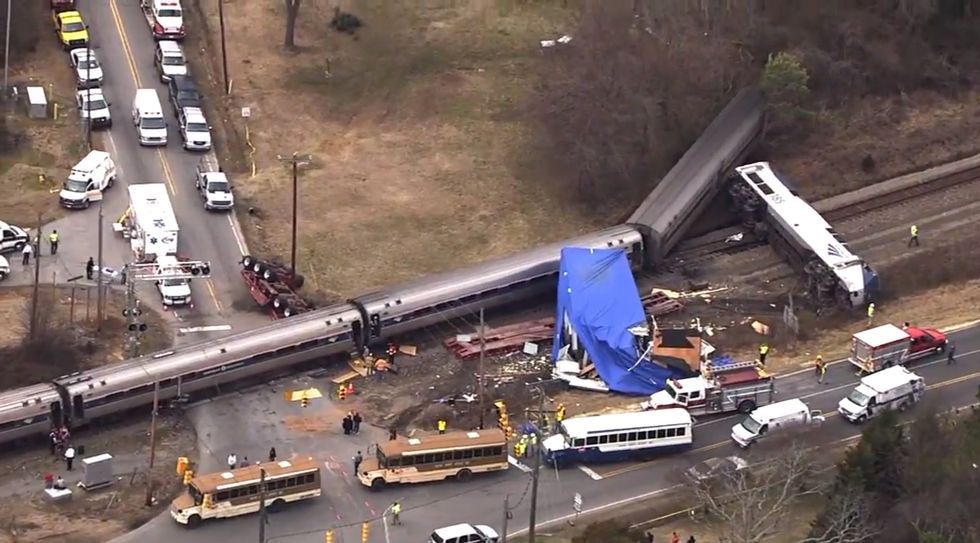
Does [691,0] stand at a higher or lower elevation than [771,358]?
higher

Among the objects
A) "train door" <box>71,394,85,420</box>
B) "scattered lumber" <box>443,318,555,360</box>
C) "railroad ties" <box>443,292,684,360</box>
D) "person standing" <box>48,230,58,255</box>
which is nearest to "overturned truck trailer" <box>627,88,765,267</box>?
"railroad ties" <box>443,292,684,360</box>


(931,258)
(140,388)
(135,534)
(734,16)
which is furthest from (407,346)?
(734,16)

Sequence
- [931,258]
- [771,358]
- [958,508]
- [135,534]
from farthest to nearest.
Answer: [931,258]
[771,358]
[135,534]
[958,508]

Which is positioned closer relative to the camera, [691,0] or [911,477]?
[911,477]

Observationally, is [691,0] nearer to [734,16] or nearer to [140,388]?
[734,16]

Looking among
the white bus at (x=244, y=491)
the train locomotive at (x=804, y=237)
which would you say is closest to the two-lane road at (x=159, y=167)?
the white bus at (x=244, y=491)

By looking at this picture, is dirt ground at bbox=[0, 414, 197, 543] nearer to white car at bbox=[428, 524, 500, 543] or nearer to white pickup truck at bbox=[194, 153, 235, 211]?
white car at bbox=[428, 524, 500, 543]

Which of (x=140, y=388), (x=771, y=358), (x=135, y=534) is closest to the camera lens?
(x=135, y=534)
